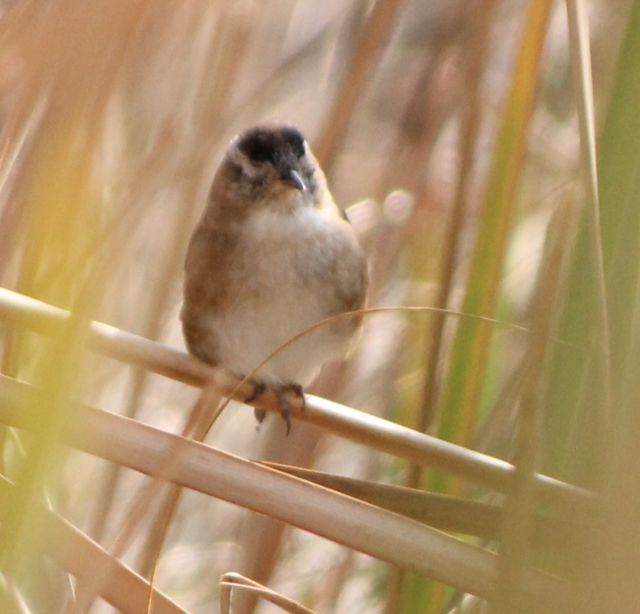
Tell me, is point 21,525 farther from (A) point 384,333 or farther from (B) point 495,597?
(A) point 384,333

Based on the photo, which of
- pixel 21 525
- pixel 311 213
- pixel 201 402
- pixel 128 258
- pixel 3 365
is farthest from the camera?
pixel 311 213

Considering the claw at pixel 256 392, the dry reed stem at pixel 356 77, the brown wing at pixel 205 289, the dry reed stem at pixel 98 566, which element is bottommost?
the dry reed stem at pixel 98 566

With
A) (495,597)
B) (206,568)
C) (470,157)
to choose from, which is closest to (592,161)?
(495,597)

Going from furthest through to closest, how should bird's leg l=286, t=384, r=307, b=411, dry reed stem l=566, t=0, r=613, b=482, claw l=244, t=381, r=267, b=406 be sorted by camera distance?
claw l=244, t=381, r=267, b=406 → bird's leg l=286, t=384, r=307, b=411 → dry reed stem l=566, t=0, r=613, b=482

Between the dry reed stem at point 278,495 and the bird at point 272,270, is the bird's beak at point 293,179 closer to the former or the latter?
the bird at point 272,270

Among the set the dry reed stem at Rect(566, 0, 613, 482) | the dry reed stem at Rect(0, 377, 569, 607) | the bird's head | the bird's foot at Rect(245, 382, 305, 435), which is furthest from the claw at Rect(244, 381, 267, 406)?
the dry reed stem at Rect(566, 0, 613, 482)

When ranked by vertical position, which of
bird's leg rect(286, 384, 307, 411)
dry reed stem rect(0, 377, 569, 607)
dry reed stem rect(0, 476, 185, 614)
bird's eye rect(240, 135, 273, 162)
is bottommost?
dry reed stem rect(0, 476, 185, 614)

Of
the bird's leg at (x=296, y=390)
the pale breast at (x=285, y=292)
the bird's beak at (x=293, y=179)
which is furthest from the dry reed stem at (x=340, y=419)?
the bird's beak at (x=293, y=179)

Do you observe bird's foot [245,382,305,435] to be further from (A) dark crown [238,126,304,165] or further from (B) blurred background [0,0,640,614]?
(A) dark crown [238,126,304,165]
